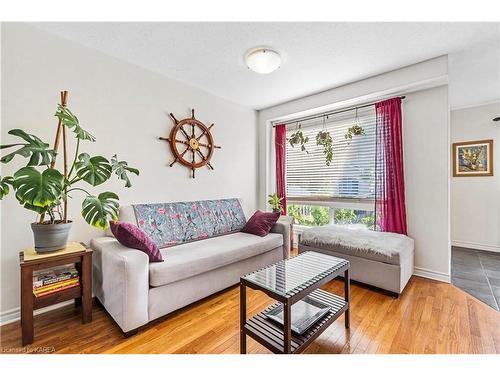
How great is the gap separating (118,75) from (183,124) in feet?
2.62

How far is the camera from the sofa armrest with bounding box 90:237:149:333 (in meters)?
1.54

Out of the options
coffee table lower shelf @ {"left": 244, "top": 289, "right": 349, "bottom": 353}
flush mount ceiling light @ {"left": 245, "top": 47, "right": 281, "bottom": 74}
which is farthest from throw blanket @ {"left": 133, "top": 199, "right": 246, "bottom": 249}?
flush mount ceiling light @ {"left": 245, "top": 47, "right": 281, "bottom": 74}

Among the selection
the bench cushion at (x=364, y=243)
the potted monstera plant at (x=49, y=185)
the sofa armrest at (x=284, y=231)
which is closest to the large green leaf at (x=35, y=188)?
the potted monstera plant at (x=49, y=185)

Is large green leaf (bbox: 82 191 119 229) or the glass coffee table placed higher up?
large green leaf (bbox: 82 191 119 229)

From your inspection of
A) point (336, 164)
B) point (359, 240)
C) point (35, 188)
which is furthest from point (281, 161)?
point (35, 188)

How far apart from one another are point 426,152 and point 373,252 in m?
1.30

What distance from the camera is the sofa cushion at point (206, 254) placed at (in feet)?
5.65

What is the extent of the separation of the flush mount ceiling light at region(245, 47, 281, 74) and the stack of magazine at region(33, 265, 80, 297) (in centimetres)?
236

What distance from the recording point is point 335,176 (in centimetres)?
334

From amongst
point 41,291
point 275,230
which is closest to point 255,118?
point 275,230

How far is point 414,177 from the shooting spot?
2584 mm

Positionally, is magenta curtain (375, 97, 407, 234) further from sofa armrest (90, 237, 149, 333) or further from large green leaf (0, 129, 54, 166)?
large green leaf (0, 129, 54, 166)

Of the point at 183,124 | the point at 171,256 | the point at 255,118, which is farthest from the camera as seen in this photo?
the point at 255,118
